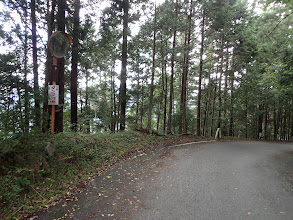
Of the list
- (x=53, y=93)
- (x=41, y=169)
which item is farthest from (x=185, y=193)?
(x=53, y=93)

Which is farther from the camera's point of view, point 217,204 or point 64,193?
point 64,193

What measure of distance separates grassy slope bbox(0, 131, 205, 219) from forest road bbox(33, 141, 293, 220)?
439 millimetres

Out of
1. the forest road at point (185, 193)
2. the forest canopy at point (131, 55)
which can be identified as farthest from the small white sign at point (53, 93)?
the forest road at point (185, 193)

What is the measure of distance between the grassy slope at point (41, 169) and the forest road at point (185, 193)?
0.44m

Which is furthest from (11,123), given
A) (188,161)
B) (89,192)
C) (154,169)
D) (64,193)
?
(188,161)

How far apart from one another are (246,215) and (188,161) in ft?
11.8

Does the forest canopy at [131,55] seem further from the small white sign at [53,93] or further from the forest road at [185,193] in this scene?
the forest road at [185,193]

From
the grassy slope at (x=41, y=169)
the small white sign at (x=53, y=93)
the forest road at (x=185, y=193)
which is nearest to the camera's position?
the forest road at (x=185, y=193)

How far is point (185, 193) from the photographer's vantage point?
4160 millimetres

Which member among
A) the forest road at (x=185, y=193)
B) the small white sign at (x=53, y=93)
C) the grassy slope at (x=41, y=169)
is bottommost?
the forest road at (x=185, y=193)

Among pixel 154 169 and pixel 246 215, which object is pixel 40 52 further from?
pixel 246 215

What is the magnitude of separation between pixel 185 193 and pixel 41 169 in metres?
3.64

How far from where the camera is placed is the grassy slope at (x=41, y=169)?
3.52 metres

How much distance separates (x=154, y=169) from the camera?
589 cm
